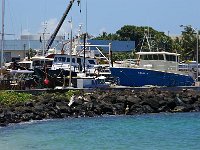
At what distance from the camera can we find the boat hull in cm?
5491

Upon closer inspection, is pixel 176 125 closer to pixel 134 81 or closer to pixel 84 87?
pixel 84 87

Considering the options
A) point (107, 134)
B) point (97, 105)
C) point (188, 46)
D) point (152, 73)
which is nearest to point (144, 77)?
point (152, 73)

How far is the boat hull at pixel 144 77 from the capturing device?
180 feet

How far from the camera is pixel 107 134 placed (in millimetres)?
29406

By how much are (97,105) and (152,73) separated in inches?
645

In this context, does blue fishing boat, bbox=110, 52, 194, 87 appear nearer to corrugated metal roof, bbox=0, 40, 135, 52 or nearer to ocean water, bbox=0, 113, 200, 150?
ocean water, bbox=0, 113, 200, 150

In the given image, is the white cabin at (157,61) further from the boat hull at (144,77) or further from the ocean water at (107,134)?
the ocean water at (107,134)

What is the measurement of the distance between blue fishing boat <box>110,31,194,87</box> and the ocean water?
1636 centimetres

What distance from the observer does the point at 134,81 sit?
55312 mm

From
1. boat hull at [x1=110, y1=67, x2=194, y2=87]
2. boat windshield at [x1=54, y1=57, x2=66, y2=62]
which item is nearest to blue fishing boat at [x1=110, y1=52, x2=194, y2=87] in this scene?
boat hull at [x1=110, y1=67, x2=194, y2=87]

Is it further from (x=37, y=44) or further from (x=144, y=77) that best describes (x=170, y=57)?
(x=37, y=44)

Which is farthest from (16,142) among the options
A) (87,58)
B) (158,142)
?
(87,58)

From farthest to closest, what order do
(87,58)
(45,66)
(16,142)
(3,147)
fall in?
(87,58), (45,66), (16,142), (3,147)

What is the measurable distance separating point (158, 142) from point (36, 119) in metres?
10.8
